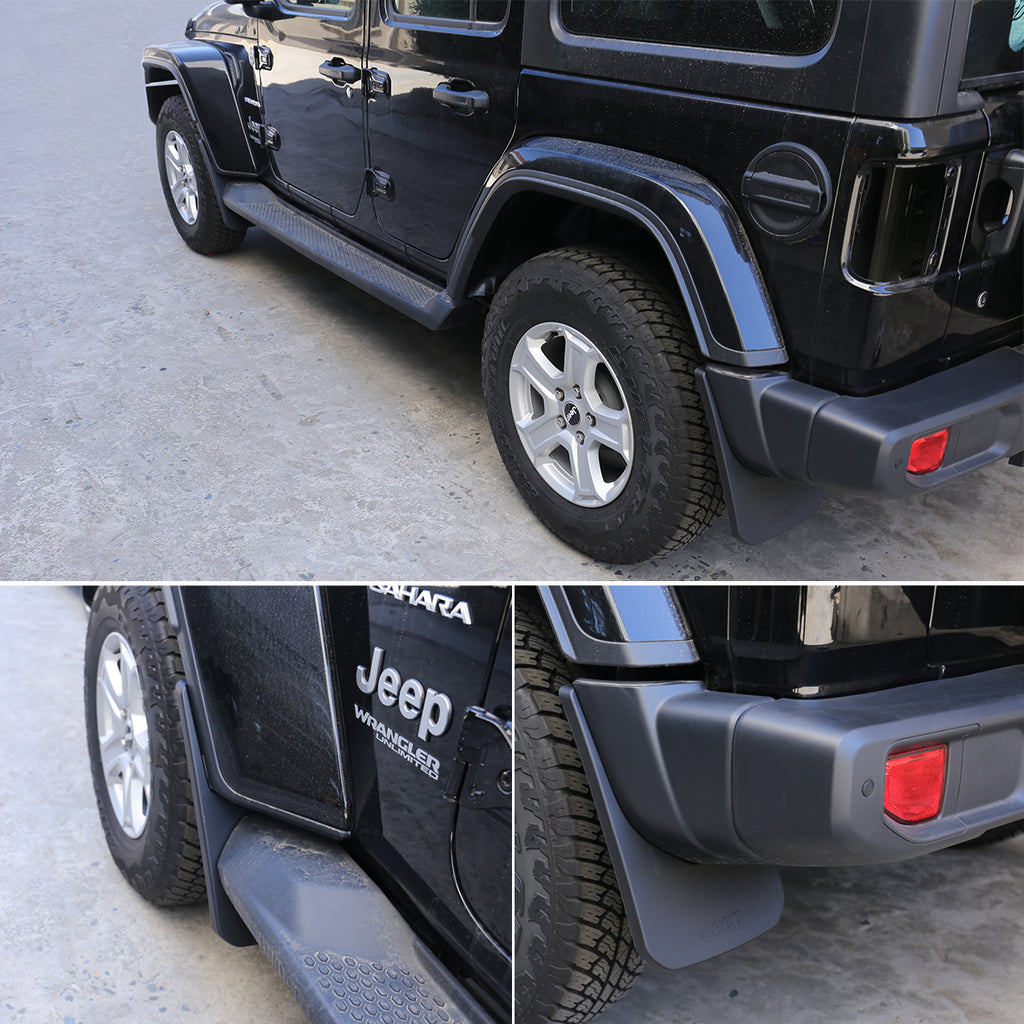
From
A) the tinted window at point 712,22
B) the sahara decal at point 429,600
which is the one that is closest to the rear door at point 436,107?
the tinted window at point 712,22

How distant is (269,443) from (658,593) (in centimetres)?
223

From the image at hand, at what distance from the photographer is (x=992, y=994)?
2.30 m

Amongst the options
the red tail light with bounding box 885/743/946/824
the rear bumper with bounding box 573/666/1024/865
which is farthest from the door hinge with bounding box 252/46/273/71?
the red tail light with bounding box 885/743/946/824

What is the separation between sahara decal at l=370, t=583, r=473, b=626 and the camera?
1.61m

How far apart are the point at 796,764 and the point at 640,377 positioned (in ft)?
3.95

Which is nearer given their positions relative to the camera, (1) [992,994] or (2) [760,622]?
(2) [760,622]

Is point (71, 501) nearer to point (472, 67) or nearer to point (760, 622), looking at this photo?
point (472, 67)

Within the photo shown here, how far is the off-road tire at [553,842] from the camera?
1.76 metres

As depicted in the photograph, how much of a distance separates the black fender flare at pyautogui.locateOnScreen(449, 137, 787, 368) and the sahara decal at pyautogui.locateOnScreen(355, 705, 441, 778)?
110 cm

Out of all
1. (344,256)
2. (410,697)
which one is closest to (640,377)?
(410,697)

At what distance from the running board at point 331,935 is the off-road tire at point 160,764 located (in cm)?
18

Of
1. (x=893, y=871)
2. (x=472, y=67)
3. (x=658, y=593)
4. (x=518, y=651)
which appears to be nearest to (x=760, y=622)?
(x=658, y=593)

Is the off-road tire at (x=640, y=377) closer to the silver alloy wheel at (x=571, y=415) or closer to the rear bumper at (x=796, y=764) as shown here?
the silver alloy wheel at (x=571, y=415)

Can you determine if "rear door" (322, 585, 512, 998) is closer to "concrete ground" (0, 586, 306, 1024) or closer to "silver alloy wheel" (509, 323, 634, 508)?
"concrete ground" (0, 586, 306, 1024)
